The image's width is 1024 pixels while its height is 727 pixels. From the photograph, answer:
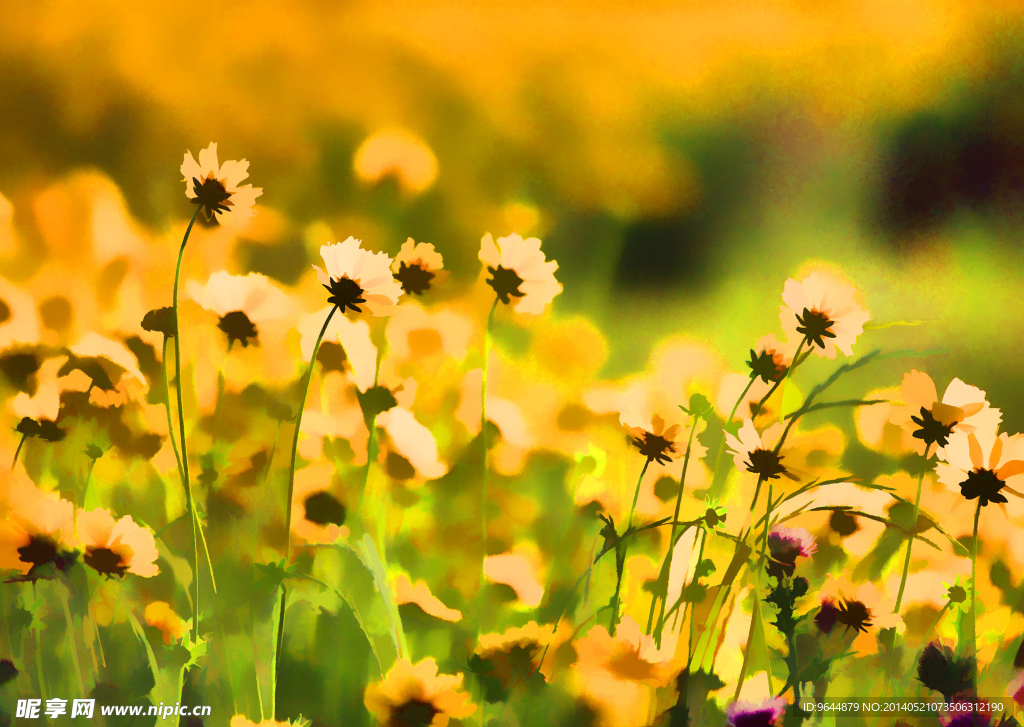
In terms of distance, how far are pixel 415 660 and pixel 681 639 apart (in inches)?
10.7

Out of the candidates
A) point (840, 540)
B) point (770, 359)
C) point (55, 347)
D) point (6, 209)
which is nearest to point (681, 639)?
point (840, 540)

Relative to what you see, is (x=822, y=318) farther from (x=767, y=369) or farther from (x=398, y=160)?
(x=398, y=160)

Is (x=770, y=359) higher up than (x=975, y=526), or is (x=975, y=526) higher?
(x=770, y=359)

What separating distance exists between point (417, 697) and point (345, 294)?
41 cm

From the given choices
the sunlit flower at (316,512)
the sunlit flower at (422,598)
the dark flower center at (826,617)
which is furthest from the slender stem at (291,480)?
the dark flower center at (826,617)

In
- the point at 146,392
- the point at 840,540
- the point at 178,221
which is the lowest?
the point at 840,540

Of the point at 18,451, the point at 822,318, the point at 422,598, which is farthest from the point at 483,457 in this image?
the point at 18,451

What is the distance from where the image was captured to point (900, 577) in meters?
0.60

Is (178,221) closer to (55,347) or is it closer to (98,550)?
(55,347)

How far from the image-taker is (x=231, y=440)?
0.59 m

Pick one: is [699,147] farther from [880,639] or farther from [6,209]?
[6,209]

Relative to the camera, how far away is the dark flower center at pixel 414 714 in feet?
1.90

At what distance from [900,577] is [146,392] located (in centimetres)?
80

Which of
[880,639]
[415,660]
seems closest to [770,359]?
[880,639]
